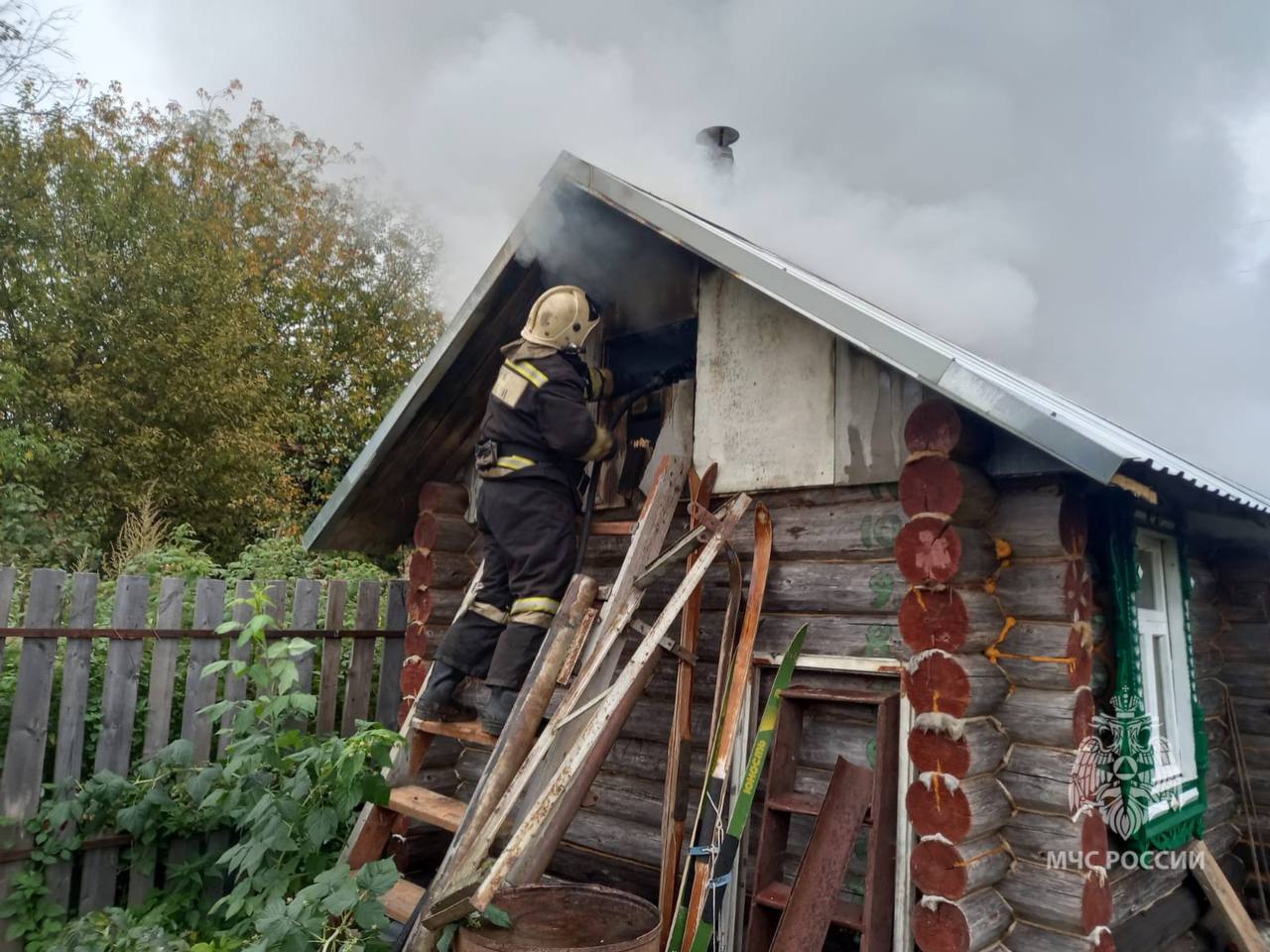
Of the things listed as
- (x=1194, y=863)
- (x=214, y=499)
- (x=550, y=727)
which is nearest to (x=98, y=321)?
(x=214, y=499)

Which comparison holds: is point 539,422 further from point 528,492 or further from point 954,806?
point 954,806

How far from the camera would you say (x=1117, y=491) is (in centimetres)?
423

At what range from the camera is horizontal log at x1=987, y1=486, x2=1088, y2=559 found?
361cm

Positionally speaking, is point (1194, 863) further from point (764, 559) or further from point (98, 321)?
point (98, 321)

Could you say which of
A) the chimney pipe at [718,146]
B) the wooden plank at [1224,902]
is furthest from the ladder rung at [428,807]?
the chimney pipe at [718,146]

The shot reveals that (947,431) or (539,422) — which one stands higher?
(539,422)

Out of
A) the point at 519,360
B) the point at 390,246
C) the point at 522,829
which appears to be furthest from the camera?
the point at 390,246

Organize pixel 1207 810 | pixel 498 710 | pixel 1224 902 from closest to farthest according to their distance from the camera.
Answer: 1. pixel 498 710
2. pixel 1224 902
3. pixel 1207 810

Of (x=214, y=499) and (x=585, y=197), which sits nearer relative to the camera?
(x=585, y=197)

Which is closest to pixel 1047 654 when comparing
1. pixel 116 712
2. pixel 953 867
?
pixel 953 867

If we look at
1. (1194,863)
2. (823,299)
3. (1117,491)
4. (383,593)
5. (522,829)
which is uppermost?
(823,299)

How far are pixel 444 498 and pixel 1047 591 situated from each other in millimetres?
4047

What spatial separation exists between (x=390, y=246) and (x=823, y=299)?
776 inches

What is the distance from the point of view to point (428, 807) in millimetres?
4211
